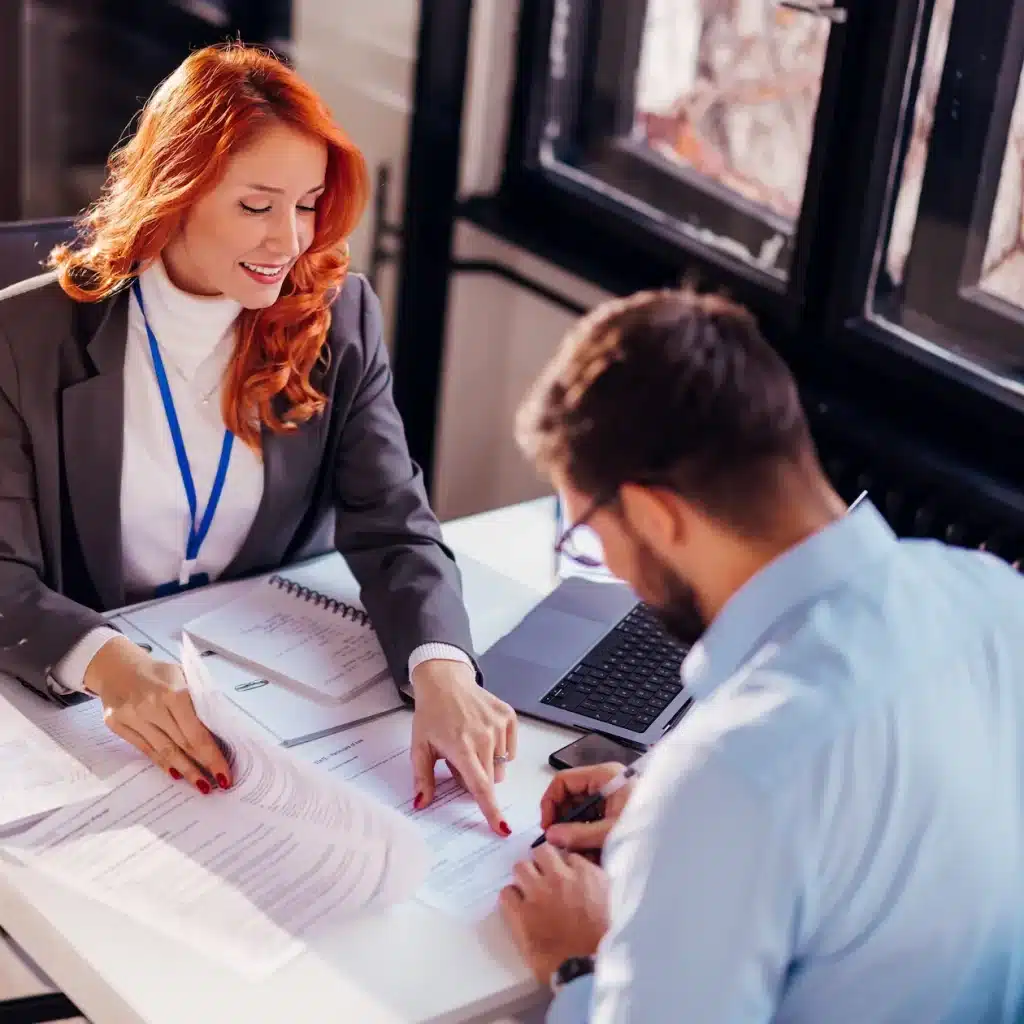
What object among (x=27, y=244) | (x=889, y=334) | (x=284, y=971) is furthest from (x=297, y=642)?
(x=889, y=334)

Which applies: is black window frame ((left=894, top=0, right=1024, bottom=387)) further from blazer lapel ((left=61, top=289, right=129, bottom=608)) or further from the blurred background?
blazer lapel ((left=61, top=289, right=129, bottom=608))

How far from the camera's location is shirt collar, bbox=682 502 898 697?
104 cm

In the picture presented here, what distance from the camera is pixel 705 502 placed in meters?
1.04

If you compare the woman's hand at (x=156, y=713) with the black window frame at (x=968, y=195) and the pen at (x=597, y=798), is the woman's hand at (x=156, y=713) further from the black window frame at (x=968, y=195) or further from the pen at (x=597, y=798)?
the black window frame at (x=968, y=195)

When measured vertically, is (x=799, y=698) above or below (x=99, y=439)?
above

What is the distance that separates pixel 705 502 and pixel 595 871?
1.42 ft

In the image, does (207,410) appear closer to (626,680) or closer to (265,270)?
(265,270)

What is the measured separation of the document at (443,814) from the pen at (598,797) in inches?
1.2

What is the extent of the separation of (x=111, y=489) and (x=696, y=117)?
4.70 ft

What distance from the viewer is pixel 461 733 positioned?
4.87ft

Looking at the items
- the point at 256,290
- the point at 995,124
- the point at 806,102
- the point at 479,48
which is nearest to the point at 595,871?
the point at 256,290

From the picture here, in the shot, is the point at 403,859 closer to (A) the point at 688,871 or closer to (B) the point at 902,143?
(A) the point at 688,871

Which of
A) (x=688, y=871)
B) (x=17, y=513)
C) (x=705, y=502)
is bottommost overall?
(x=17, y=513)

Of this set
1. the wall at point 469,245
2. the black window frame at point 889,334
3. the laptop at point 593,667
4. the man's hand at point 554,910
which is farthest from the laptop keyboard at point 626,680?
the wall at point 469,245
